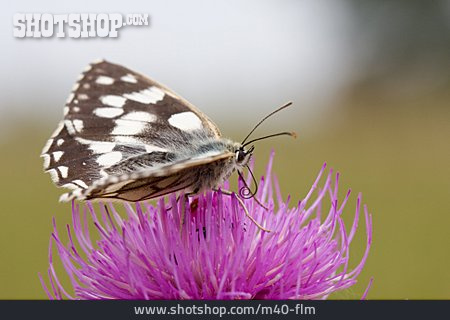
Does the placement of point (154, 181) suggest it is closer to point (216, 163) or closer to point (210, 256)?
point (216, 163)

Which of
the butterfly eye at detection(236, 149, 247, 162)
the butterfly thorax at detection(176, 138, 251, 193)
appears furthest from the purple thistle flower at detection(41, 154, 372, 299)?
the butterfly eye at detection(236, 149, 247, 162)

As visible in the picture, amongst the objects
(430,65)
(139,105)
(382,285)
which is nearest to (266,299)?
(139,105)

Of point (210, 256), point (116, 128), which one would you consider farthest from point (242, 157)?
point (116, 128)

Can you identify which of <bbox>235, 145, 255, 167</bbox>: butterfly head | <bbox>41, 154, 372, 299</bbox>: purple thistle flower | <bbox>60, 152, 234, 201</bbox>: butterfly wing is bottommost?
<bbox>41, 154, 372, 299</bbox>: purple thistle flower

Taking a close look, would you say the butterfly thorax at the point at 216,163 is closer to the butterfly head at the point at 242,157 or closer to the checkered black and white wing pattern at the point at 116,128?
the butterfly head at the point at 242,157

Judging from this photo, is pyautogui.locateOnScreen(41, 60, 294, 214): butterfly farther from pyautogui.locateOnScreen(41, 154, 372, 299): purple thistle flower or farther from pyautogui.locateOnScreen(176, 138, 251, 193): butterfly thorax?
pyautogui.locateOnScreen(41, 154, 372, 299): purple thistle flower

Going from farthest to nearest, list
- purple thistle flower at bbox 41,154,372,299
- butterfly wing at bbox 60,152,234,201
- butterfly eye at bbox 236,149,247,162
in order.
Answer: butterfly eye at bbox 236,149,247,162 < purple thistle flower at bbox 41,154,372,299 < butterfly wing at bbox 60,152,234,201
